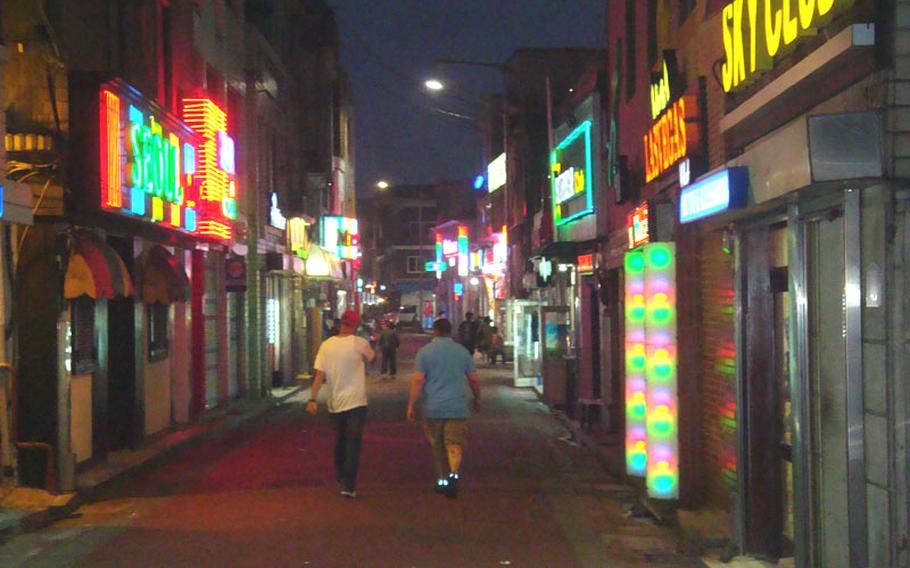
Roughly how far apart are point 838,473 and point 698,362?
4.07 metres

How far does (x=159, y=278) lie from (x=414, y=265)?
87675 mm

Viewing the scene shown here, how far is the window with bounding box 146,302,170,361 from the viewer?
58.3 ft

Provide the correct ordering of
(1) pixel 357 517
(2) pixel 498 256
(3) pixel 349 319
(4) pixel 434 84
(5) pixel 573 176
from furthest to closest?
(2) pixel 498 256 < (4) pixel 434 84 < (5) pixel 573 176 < (3) pixel 349 319 < (1) pixel 357 517

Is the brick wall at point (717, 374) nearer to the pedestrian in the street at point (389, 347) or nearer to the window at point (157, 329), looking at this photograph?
the window at point (157, 329)

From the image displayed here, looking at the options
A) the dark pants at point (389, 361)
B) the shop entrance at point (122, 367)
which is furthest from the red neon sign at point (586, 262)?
the dark pants at point (389, 361)

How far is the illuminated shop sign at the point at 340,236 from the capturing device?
41.1 meters

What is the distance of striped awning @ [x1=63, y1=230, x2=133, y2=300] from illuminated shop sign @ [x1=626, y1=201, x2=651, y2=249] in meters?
6.49

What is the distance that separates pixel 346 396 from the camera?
11.8 m

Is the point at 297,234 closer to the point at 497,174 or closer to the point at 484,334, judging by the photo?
the point at 484,334

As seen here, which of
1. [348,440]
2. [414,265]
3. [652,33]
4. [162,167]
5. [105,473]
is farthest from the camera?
[414,265]

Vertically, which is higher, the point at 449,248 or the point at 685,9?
the point at 449,248

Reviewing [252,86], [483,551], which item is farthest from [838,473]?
[252,86]

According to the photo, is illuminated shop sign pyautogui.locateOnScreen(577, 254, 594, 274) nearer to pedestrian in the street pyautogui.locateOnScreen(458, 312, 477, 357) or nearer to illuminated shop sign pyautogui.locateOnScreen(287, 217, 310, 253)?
illuminated shop sign pyautogui.locateOnScreen(287, 217, 310, 253)

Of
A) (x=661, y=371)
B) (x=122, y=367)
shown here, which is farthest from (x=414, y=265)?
(x=661, y=371)
